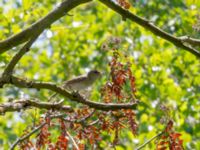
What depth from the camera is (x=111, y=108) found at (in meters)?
3.60

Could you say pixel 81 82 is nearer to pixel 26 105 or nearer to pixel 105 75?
pixel 105 75

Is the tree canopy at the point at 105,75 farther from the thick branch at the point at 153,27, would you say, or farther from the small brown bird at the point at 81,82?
the small brown bird at the point at 81,82

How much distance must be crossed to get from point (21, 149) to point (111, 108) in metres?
0.62

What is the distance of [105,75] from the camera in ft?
22.1

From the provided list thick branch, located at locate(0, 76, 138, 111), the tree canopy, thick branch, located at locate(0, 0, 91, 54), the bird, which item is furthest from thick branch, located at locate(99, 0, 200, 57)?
the bird

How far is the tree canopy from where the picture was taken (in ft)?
11.9

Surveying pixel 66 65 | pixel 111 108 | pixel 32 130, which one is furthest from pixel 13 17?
pixel 66 65

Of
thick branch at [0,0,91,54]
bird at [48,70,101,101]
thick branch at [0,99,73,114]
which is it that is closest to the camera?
thick branch at [0,99,73,114]

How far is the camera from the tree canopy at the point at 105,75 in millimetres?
3625

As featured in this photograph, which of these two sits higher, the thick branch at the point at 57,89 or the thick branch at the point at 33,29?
the thick branch at the point at 33,29

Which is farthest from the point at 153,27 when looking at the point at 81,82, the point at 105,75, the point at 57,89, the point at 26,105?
the point at 81,82

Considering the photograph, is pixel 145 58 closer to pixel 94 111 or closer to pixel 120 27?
pixel 120 27

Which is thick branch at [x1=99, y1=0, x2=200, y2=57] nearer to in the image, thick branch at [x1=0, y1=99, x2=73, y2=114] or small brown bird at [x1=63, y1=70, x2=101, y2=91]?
thick branch at [x1=0, y1=99, x2=73, y2=114]

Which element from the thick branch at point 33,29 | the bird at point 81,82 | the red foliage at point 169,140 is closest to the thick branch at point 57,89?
the thick branch at point 33,29
